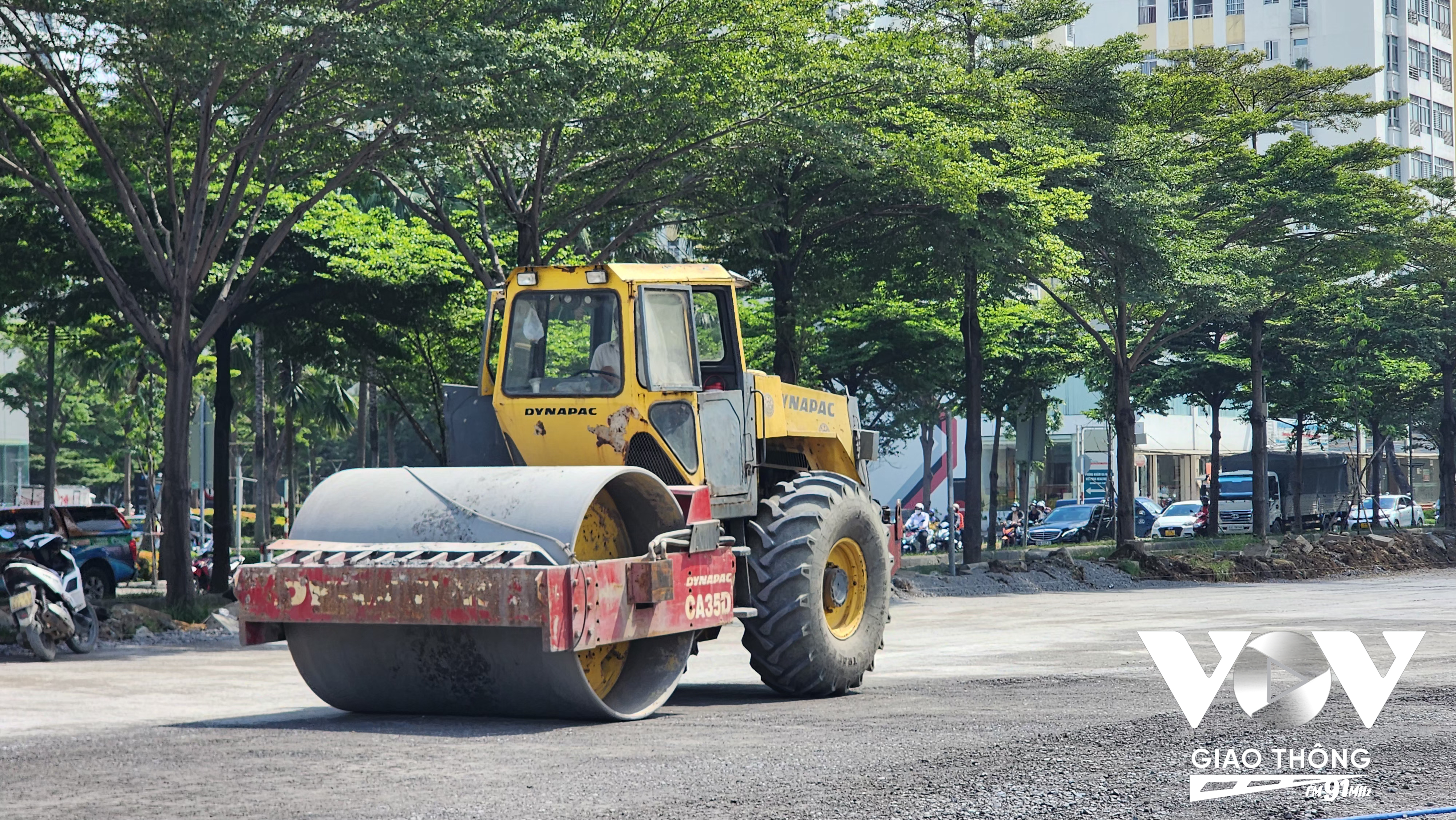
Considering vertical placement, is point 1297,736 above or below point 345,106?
below

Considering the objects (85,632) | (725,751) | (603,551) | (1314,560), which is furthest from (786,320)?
(725,751)

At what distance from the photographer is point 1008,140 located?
1099 inches

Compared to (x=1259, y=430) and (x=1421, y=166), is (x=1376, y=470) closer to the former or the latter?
(x=1259, y=430)

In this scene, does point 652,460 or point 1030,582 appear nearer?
point 652,460

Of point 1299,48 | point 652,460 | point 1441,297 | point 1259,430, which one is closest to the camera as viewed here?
point 652,460

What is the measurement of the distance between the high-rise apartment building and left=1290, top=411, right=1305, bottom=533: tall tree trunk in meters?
33.6

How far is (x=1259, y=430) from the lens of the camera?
42.5m

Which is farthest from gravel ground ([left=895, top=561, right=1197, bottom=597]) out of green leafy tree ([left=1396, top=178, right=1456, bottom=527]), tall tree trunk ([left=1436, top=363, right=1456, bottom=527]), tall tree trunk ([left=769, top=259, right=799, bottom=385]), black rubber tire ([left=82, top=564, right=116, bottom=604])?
tall tree trunk ([left=1436, top=363, right=1456, bottom=527])

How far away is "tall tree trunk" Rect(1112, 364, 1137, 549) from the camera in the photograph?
3666cm

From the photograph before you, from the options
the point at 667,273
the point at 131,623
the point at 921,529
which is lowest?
the point at 921,529

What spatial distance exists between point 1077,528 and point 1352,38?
47193 millimetres

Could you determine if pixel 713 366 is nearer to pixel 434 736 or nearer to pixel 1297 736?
pixel 434 736

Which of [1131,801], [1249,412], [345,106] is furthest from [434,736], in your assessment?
[1249,412]

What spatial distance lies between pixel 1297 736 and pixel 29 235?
2087cm
